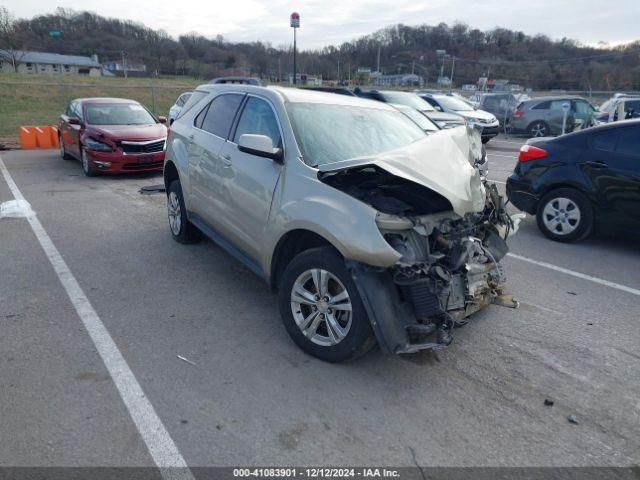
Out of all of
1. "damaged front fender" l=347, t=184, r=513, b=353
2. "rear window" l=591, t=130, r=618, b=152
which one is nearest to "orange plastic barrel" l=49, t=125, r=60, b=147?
"rear window" l=591, t=130, r=618, b=152

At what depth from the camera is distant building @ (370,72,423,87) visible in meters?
63.7

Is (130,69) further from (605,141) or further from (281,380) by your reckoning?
(281,380)

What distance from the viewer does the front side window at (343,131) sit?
379 centimetres

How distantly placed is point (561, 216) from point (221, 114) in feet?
15.2

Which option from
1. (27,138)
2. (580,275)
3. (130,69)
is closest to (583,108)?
(580,275)

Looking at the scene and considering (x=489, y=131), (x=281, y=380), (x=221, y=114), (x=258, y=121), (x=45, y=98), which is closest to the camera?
(x=281, y=380)

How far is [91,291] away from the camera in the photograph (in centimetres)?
454

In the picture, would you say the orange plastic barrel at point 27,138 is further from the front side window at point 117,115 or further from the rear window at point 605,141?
the rear window at point 605,141

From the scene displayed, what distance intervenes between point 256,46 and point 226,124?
215ft

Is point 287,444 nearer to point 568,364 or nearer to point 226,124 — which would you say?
point 568,364

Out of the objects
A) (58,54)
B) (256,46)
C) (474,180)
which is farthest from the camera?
(58,54)

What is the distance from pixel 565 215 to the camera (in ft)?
20.6

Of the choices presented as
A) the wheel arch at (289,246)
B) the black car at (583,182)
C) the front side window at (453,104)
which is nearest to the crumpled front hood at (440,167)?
the wheel arch at (289,246)

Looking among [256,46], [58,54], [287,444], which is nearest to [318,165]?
[287,444]
